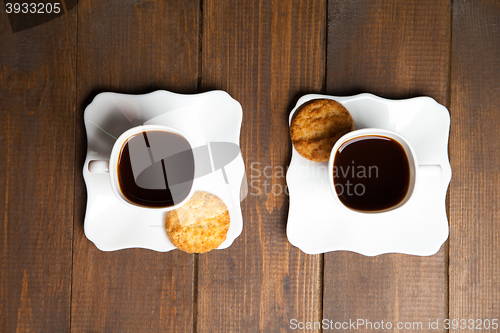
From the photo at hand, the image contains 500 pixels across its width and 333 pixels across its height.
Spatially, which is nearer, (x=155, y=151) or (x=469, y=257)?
(x=155, y=151)

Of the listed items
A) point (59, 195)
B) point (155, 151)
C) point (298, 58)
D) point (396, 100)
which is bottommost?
point (59, 195)

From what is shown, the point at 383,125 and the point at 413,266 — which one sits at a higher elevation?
the point at 383,125

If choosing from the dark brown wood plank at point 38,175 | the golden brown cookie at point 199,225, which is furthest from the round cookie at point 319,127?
the dark brown wood plank at point 38,175

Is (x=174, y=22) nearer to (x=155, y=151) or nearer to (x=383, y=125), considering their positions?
(x=155, y=151)

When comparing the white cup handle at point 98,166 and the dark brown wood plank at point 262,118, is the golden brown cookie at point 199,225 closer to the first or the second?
the dark brown wood plank at point 262,118

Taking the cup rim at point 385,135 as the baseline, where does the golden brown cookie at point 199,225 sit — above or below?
below

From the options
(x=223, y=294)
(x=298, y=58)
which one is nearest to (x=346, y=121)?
A: (x=298, y=58)

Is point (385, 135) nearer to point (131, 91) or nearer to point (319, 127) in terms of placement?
point (319, 127)
